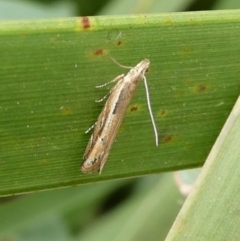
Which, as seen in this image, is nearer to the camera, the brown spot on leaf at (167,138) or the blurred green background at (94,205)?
the brown spot on leaf at (167,138)

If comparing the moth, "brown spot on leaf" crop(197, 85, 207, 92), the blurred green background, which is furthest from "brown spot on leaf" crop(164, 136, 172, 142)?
the blurred green background

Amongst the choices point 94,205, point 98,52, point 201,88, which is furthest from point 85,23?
point 94,205

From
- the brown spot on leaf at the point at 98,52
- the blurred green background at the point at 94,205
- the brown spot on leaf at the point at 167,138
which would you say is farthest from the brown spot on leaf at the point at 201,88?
the blurred green background at the point at 94,205

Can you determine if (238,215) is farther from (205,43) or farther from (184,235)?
(205,43)

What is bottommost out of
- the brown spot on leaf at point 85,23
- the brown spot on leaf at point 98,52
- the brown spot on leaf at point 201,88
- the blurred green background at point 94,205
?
the blurred green background at point 94,205

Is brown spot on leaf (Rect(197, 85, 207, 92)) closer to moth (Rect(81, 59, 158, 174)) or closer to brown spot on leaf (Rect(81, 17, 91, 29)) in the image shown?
moth (Rect(81, 59, 158, 174))

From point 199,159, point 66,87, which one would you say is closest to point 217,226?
point 199,159

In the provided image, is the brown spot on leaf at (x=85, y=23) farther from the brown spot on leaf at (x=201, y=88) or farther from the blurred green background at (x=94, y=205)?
the blurred green background at (x=94, y=205)
